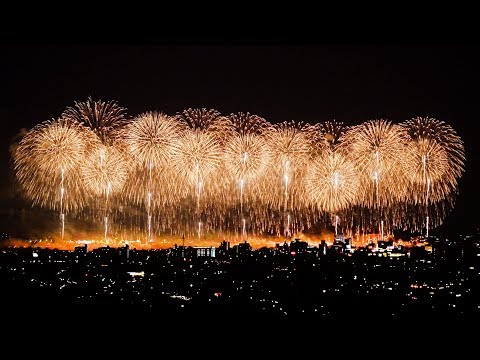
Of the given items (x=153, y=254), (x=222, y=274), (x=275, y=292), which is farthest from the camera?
(x=153, y=254)

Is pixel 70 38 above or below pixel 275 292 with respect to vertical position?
above

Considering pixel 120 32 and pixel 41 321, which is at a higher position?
pixel 120 32

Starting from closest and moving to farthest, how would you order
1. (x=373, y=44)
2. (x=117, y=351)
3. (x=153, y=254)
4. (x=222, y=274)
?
1. (x=373, y=44)
2. (x=117, y=351)
3. (x=222, y=274)
4. (x=153, y=254)

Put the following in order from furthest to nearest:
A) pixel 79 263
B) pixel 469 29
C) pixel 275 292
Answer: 1. pixel 79 263
2. pixel 275 292
3. pixel 469 29

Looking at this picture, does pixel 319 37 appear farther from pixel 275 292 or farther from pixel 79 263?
pixel 79 263

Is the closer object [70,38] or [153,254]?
[70,38]

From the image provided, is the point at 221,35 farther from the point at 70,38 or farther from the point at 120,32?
the point at 70,38

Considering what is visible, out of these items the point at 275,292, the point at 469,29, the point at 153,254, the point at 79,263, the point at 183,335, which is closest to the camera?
the point at 469,29

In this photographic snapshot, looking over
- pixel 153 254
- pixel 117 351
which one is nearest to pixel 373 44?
pixel 117 351

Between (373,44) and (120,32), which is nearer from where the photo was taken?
(120,32)

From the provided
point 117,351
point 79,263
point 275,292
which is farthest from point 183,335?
point 79,263
